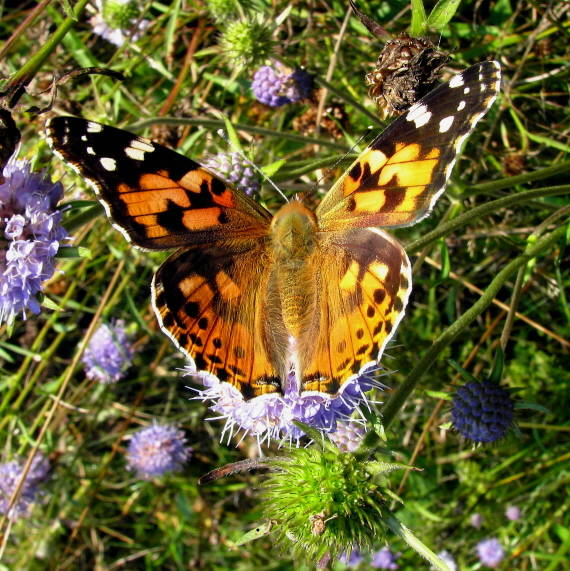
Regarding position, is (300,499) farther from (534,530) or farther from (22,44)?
(22,44)

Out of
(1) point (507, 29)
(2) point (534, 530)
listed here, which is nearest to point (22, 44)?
(1) point (507, 29)

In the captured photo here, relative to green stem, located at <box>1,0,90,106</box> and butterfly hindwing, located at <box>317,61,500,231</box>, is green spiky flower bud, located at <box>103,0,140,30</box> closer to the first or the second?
green stem, located at <box>1,0,90,106</box>

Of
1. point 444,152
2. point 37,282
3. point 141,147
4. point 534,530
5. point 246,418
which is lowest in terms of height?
point 534,530

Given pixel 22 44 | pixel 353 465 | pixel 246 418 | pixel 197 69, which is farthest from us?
pixel 22 44

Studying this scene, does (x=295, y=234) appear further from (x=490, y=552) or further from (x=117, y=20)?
(x=490, y=552)

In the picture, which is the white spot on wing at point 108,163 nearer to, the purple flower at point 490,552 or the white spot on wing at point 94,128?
the white spot on wing at point 94,128

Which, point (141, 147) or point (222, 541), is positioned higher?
point (141, 147)
